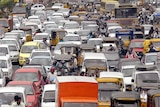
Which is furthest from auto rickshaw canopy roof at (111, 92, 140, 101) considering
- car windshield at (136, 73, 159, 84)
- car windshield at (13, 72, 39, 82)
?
car windshield at (13, 72, 39, 82)

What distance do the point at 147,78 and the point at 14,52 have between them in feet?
47.7

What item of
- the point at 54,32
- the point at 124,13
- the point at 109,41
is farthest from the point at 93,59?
the point at 124,13

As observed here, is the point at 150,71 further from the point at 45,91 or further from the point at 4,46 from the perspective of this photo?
the point at 4,46

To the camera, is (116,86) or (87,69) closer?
(116,86)

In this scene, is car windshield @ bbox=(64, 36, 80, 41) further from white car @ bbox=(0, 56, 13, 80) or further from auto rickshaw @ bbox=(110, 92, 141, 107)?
auto rickshaw @ bbox=(110, 92, 141, 107)

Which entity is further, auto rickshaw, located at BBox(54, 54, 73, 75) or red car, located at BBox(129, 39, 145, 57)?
red car, located at BBox(129, 39, 145, 57)

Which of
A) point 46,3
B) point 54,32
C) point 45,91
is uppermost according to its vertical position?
point 45,91

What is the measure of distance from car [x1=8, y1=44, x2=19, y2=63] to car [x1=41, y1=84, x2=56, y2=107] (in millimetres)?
14143

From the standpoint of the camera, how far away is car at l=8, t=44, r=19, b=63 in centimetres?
3794

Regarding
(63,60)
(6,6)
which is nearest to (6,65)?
(63,60)

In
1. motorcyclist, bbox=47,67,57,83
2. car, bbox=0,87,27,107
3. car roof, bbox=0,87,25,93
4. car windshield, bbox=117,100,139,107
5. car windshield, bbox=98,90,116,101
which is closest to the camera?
car windshield, bbox=117,100,139,107

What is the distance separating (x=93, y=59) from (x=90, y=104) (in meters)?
11.9

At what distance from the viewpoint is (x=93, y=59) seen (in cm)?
3084

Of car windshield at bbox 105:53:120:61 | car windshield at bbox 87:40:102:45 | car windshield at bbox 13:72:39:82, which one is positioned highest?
car windshield at bbox 13:72:39:82
